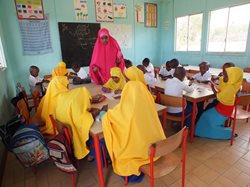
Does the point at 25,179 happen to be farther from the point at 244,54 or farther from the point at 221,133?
the point at 244,54

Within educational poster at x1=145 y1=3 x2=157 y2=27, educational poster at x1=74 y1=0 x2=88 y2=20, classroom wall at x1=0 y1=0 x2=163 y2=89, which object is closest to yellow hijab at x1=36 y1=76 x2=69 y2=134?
classroom wall at x1=0 y1=0 x2=163 y2=89

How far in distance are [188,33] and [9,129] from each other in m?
5.86

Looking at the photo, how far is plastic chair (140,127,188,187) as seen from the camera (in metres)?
1.23

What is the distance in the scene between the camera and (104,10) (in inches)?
206

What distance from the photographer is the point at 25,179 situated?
193cm

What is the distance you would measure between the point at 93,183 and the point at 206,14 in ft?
18.0

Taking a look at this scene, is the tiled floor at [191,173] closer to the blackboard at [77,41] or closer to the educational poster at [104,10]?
the blackboard at [77,41]

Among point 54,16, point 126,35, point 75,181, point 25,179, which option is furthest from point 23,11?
point 75,181

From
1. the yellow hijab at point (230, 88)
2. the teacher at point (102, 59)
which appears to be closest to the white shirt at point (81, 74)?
the teacher at point (102, 59)

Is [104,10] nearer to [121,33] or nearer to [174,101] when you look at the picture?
[121,33]

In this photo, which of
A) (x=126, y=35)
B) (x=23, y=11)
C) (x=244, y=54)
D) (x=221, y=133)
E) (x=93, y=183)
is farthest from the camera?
(x=126, y=35)

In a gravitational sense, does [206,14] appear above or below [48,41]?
above

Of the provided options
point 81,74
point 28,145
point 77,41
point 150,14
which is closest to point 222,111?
point 28,145

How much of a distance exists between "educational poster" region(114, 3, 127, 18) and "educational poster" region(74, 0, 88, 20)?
0.99m
